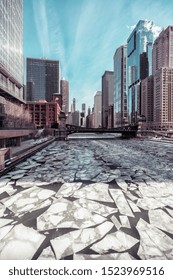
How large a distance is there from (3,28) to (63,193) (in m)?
Answer: 51.8

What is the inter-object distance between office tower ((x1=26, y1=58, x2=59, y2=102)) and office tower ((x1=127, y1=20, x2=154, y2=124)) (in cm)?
8826

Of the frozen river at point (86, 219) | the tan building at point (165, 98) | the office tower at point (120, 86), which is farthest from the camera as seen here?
the office tower at point (120, 86)

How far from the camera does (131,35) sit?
161000mm

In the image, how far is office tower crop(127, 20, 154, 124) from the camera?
14450cm

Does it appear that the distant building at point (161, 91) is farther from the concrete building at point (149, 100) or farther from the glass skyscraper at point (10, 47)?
the glass skyscraper at point (10, 47)

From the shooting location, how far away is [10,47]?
4344cm

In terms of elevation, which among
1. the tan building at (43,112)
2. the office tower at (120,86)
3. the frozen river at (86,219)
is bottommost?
the frozen river at (86,219)

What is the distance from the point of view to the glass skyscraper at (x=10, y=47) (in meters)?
37.7

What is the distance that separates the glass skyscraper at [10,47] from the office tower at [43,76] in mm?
123917

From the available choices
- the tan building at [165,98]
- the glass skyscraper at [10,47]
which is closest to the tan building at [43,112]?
the glass skyscraper at [10,47]

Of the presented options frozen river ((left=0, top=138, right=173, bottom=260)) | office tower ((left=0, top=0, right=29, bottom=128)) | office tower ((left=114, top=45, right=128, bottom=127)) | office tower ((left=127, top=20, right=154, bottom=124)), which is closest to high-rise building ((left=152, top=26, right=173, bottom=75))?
office tower ((left=127, top=20, right=154, bottom=124))

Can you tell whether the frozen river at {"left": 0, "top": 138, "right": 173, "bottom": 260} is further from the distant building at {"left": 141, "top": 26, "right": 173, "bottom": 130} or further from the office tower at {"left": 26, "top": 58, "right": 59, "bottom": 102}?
the office tower at {"left": 26, "top": 58, "right": 59, "bottom": 102}

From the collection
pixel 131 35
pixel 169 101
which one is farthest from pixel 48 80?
pixel 169 101
